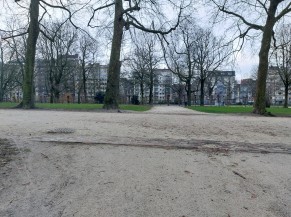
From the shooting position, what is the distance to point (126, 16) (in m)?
21.7

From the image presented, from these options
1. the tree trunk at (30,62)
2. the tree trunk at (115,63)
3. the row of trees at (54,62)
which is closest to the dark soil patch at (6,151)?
the tree trunk at (115,63)

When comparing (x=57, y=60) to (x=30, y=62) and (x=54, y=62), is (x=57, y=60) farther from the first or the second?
(x=30, y=62)

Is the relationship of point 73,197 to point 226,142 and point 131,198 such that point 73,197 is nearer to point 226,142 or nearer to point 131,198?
point 131,198

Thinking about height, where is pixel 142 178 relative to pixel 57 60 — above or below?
below

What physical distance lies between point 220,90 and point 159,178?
75660 mm

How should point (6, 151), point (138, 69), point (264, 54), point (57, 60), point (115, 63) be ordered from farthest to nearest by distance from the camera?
1. point (138, 69)
2. point (57, 60)
3. point (115, 63)
4. point (264, 54)
5. point (6, 151)

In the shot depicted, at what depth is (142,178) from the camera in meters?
4.17

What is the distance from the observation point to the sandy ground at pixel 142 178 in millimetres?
3277

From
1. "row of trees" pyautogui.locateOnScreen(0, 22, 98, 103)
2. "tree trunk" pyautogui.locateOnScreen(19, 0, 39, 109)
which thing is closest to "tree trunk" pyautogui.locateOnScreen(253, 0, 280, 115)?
"tree trunk" pyautogui.locateOnScreen(19, 0, 39, 109)

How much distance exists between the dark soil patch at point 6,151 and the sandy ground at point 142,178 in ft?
0.29

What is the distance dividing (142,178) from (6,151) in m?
2.78

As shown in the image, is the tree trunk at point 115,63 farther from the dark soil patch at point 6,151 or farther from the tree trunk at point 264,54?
the dark soil patch at point 6,151

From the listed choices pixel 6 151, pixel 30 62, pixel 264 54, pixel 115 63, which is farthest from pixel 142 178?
pixel 30 62

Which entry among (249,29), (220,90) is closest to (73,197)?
(249,29)
